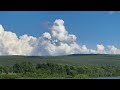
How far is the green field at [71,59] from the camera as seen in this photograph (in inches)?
149

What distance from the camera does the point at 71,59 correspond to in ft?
13.8

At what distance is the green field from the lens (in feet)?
12.4

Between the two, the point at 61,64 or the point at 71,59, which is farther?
the point at 71,59

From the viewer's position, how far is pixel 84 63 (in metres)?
4.18
